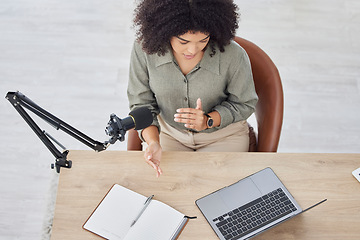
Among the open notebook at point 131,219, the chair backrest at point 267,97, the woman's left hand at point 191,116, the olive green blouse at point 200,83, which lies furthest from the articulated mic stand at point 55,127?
the chair backrest at point 267,97

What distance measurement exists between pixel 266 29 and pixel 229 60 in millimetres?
1657

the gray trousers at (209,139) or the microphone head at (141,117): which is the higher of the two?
the microphone head at (141,117)

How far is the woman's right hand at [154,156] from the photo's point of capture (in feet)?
5.21

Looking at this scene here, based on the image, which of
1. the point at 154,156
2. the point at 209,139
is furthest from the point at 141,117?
the point at 209,139

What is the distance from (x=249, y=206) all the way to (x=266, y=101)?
1.78ft

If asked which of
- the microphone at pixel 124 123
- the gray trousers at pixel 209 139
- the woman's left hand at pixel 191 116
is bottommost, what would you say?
the gray trousers at pixel 209 139

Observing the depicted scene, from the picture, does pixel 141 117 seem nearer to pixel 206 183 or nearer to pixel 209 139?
pixel 206 183

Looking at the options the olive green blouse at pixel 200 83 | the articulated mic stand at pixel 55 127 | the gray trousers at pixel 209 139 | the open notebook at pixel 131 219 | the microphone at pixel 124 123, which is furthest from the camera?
the gray trousers at pixel 209 139

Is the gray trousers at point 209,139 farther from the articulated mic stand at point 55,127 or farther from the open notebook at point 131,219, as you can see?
the articulated mic stand at point 55,127

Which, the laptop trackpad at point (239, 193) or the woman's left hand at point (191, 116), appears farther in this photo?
the woman's left hand at point (191, 116)

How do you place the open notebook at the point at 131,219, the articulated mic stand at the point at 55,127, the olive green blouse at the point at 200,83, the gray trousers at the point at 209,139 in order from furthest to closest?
the gray trousers at the point at 209,139 < the olive green blouse at the point at 200,83 < the open notebook at the point at 131,219 < the articulated mic stand at the point at 55,127

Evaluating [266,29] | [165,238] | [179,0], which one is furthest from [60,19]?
[165,238]

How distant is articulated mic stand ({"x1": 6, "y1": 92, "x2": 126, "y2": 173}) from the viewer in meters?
1.10

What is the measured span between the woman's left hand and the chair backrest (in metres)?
0.33
